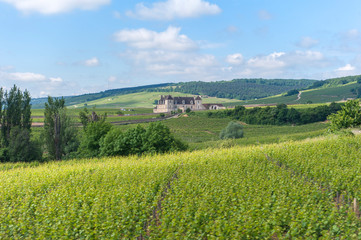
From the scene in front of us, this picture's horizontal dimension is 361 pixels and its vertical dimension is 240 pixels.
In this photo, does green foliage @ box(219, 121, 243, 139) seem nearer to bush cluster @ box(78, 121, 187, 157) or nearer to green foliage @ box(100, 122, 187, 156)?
bush cluster @ box(78, 121, 187, 157)

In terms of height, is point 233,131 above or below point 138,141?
below

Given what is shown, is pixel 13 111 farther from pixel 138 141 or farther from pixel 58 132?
pixel 138 141

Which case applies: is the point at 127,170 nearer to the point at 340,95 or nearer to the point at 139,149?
the point at 139,149

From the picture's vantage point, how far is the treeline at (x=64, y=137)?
2852cm

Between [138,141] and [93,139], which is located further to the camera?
[93,139]

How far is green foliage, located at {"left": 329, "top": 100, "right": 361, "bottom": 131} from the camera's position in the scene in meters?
32.5

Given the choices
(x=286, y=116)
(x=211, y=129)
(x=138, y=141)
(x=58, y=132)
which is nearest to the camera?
(x=138, y=141)

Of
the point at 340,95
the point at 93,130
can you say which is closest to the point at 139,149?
the point at 93,130

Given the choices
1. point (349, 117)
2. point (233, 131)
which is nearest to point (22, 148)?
point (349, 117)

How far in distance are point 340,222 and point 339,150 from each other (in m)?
13.1

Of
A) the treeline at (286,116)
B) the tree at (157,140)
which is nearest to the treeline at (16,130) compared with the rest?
the tree at (157,140)

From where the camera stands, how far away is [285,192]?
11.3 meters

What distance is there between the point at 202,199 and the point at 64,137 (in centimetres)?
3025

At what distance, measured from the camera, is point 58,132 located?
35000mm
